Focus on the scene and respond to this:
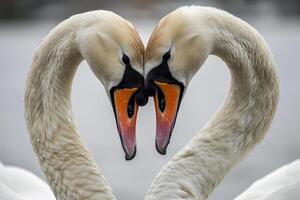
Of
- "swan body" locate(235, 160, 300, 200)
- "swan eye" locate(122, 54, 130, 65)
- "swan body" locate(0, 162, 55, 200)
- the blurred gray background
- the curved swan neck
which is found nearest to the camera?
"swan eye" locate(122, 54, 130, 65)

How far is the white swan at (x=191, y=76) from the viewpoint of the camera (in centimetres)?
365

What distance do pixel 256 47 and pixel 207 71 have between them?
1187cm

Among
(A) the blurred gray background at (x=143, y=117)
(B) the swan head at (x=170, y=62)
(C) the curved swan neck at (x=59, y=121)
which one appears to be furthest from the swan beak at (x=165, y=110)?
(A) the blurred gray background at (x=143, y=117)

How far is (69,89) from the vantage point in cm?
392

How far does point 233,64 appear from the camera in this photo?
12.7ft

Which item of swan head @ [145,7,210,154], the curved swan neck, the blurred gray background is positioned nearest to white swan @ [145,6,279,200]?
swan head @ [145,7,210,154]

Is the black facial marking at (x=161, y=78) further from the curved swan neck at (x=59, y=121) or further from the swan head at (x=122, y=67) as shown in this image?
the curved swan neck at (x=59, y=121)

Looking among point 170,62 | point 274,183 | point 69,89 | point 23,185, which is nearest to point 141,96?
point 170,62

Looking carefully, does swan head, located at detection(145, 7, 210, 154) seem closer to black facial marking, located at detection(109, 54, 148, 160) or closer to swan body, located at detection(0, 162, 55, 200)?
black facial marking, located at detection(109, 54, 148, 160)

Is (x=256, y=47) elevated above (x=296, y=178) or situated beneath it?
elevated above

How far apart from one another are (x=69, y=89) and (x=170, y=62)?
461 mm

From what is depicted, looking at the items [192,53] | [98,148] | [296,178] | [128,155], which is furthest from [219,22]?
[98,148]

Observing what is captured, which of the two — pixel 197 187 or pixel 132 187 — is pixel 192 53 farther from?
pixel 132 187

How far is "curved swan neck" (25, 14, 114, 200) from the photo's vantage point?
3797mm
